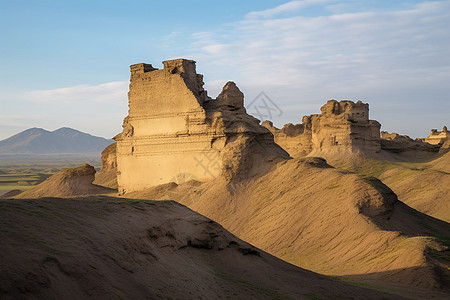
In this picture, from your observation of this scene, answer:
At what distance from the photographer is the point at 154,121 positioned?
25125 mm

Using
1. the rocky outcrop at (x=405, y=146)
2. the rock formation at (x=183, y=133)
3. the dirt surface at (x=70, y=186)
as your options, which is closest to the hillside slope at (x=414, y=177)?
the rocky outcrop at (x=405, y=146)

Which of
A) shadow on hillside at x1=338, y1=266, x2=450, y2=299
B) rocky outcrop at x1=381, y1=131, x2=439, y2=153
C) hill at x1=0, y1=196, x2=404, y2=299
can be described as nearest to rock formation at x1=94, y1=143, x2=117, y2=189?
rocky outcrop at x1=381, y1=131, x2=439, y2=153

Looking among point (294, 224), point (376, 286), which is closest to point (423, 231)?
point (294, 224)

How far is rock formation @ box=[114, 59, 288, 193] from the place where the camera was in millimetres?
22922

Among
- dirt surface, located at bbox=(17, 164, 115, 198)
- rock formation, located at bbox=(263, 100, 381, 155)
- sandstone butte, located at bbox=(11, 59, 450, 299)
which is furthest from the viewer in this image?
rock formation, located at bbox=(263, 100, 381, 155)

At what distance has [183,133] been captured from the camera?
23.9 meters

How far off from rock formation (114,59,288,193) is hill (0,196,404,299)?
10899 millimetres

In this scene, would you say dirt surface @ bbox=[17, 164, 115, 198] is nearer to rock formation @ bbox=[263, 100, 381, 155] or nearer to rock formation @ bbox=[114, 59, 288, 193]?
rock formation @ bbox=[114, 59, 288, 193]

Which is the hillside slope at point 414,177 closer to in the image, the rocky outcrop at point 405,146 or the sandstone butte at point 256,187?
the rocky outcrop at point 405,146

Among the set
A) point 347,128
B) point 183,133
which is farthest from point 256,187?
point 347,128

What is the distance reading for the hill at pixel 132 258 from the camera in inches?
265

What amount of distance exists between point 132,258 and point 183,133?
51.1 feet

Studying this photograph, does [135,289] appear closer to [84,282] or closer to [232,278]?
[84,282]

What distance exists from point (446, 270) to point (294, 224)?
21.1 ft
